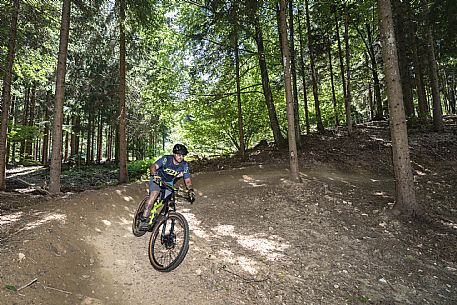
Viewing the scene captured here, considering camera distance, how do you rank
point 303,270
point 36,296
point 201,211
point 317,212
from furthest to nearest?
1. point 201,211
2. point 317,212
3. point 303,270
4. point 36,296

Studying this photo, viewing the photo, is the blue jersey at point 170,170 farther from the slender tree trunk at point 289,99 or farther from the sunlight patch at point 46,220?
the slender tree trunk at point 289,99

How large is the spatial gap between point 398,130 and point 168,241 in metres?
6.22

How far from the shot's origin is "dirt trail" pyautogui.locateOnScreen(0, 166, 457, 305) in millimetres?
4148

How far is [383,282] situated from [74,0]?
1257 cm

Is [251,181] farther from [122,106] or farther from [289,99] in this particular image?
[122,106]

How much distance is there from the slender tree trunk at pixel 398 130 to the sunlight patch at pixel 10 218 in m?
8.97

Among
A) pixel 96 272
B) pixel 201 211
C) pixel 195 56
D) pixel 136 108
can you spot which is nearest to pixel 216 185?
pixel 201 211

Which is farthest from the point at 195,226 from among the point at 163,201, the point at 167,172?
the point at 167,172

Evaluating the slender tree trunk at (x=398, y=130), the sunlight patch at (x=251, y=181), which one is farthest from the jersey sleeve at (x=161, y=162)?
the slender tree trunk at (x=398, y=130)

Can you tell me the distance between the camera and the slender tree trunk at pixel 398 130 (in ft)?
22.4

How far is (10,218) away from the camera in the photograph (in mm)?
6051

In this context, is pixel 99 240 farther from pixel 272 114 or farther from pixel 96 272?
pixel 272 114

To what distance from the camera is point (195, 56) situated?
14.9m

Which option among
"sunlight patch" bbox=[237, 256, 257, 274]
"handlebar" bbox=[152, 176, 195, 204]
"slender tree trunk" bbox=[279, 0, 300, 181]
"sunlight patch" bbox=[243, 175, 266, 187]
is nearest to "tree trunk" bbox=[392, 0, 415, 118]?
"slender tree trunk" bbox=[279, 0, 300, 181]
